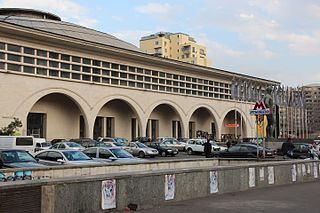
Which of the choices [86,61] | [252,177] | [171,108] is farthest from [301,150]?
[171,108]

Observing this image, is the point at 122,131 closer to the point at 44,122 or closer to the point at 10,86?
the point at 44,122

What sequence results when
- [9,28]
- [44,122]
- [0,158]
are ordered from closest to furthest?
[0,158] < [9,28] < [44,122]

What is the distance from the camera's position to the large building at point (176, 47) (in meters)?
139

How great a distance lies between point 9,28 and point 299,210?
4369cm

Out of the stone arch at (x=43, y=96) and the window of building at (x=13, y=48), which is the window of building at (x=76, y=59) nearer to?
the stone arch at (x=43, y=96)

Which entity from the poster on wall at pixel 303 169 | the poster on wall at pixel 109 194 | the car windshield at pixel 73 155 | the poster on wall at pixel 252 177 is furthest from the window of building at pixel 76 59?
the poster on wall at pixel 109 194

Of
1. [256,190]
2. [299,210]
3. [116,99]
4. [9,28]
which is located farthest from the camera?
[116,99]

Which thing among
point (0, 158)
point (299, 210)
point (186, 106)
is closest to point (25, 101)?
point (186, 106)

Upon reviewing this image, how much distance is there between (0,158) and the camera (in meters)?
15.7

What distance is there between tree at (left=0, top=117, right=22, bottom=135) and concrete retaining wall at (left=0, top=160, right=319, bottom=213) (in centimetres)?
3464

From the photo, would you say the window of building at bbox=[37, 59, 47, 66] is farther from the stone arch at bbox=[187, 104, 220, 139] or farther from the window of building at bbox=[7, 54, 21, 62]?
the stone arch at bbox=[187, 104, 220, 139]

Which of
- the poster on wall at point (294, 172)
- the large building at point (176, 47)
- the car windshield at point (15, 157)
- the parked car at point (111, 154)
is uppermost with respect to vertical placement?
the large building at point (176, 47)

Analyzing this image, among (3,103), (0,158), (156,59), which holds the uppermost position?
(156,59)

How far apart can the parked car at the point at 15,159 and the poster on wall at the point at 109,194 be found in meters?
6.59
